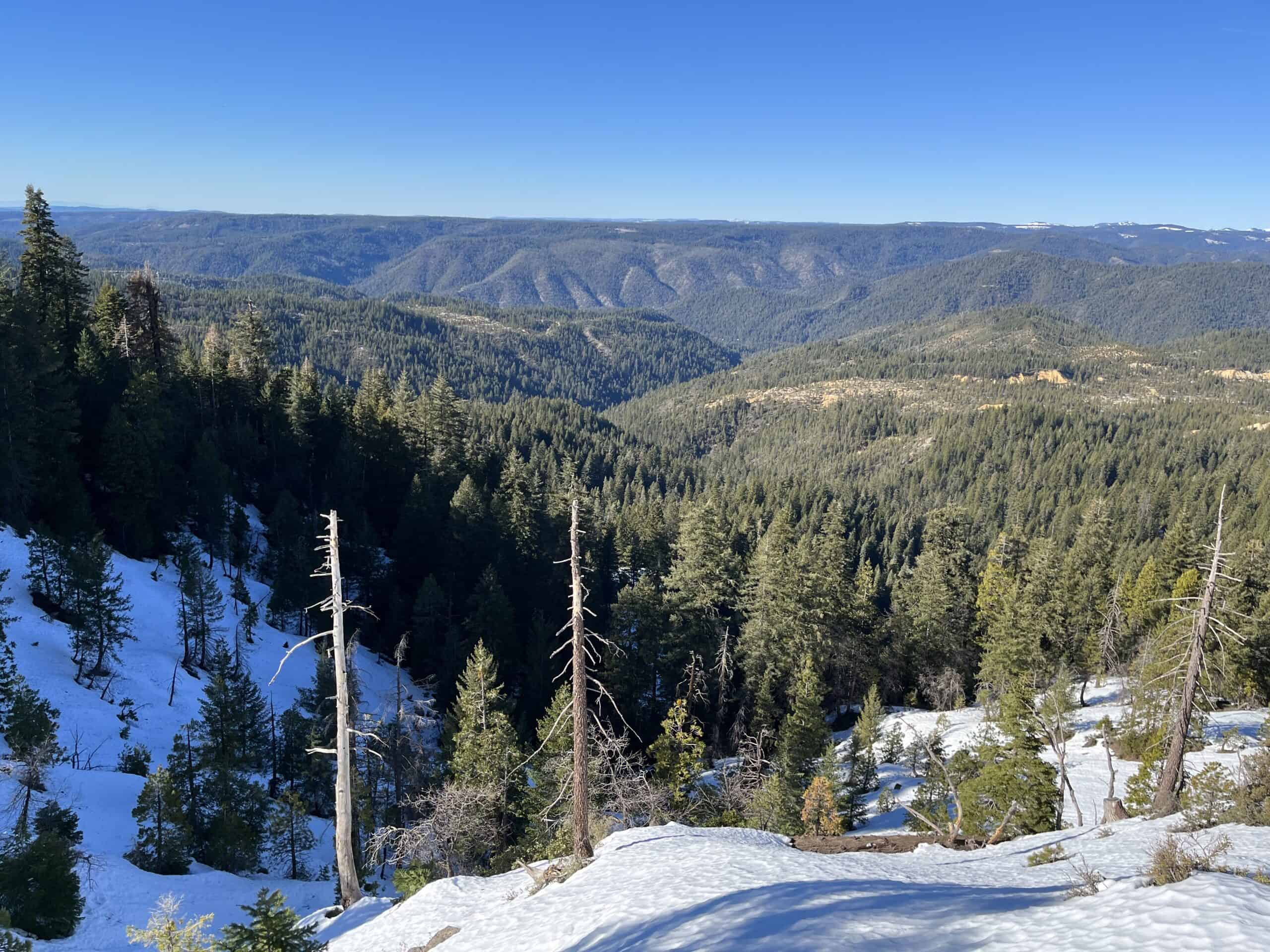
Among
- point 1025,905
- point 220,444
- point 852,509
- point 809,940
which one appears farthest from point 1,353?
point 852,509

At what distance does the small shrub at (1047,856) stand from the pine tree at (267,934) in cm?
1429

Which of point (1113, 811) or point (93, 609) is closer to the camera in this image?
point (1113, 811)

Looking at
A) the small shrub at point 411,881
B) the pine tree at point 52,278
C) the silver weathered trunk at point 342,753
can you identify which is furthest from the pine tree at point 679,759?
the pine tree at point 52,278

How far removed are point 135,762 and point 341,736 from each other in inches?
730

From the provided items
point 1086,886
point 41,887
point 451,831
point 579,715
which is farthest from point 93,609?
point 1086,886

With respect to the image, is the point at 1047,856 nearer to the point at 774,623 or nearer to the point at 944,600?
the point at 774,623

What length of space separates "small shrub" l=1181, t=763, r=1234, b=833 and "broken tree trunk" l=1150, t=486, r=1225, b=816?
409 mm

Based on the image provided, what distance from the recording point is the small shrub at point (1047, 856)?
14.9m

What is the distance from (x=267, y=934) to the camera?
10.7 meters

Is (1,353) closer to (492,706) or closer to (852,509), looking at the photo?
(492,706)

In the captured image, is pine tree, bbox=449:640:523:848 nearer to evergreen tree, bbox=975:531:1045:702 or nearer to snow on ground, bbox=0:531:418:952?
snow on ground, bbox=0:531:418:952

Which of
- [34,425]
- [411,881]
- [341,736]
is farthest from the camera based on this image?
[34,425]

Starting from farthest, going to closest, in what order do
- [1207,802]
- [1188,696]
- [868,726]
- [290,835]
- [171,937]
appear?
[868,726] < [290,835] < [1188,696] < [1207,802] < [171,937]

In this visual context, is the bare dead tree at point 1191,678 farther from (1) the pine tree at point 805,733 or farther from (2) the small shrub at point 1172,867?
(1) the pine tree at point 805,733
